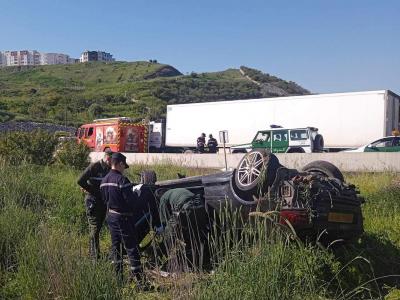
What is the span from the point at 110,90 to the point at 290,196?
85.1 m

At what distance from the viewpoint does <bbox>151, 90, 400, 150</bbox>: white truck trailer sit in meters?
27.1

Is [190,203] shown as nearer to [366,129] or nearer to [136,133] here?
[366,129]

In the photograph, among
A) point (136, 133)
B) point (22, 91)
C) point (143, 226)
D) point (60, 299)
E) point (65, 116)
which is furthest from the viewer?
point (22, 91)

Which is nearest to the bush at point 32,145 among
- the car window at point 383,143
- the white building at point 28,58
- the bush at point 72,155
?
the bush at point 72,155

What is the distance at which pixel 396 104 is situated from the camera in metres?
28.5

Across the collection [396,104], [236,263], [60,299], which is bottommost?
[60,299]

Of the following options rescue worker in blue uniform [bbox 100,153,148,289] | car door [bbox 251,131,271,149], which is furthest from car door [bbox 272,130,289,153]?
rescue worker in blue uniform [bbox 100,153,148,289]

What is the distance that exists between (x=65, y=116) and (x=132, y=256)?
2194 inches

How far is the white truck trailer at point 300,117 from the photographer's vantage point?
2708 cm

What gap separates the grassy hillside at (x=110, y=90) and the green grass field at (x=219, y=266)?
1963 inches

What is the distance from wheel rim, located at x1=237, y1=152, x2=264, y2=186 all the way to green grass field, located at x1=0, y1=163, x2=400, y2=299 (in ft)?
3.02

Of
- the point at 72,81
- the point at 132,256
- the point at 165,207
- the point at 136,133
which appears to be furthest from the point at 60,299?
the point at 72,81

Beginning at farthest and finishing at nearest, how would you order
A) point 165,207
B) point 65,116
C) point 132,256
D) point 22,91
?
point 22,91 → point 65,116 → point 165,207 → point 132,256

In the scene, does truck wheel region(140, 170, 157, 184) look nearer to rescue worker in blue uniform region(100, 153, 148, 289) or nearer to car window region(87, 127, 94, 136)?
rescue worker in blue uniform region(100, 153, 148, 289)
